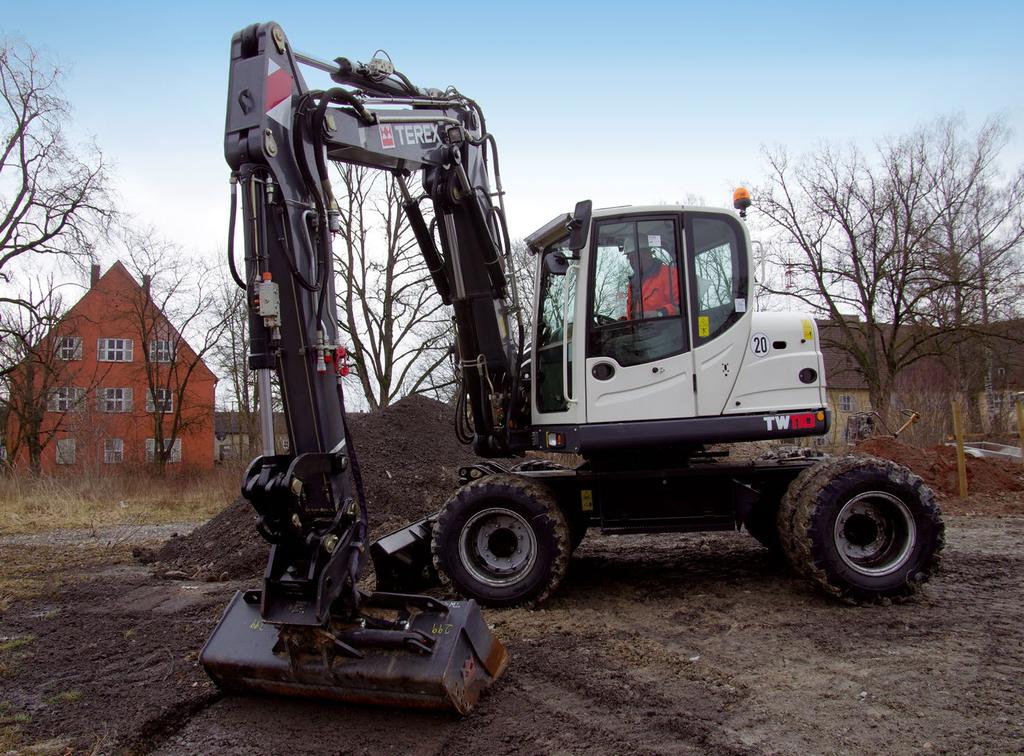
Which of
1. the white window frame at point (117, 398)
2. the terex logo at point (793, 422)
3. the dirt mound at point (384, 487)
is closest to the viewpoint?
the terex logo at point (793, 422)

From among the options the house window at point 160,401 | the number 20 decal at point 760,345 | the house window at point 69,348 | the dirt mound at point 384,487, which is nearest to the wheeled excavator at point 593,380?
the number 20 decal at point 760,345

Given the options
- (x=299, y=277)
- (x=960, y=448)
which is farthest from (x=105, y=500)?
(x=960, y=448)

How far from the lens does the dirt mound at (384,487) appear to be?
836cm

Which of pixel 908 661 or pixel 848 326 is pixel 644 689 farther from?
pixel 848 326

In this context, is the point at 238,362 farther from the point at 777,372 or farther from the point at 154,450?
the point at 777,372

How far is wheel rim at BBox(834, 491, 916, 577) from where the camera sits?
213 inches

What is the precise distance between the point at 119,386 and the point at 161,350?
3187 millimetres

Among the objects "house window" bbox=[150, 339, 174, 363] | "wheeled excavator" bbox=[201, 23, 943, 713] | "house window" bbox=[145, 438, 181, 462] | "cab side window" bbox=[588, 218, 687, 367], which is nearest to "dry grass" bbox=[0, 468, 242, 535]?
"wheeled excavator" bbox=[201, 23, 943, 713]

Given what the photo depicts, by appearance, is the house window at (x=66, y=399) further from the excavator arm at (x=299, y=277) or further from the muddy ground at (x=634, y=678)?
the excavator arm at (x=299, y=277)

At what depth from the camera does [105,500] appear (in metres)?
16.6

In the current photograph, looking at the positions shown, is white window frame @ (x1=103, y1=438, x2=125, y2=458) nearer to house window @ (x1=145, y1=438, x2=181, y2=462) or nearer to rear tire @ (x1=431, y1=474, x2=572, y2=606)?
house window @ (x1=145, y1=438, x2=181, y2=462)

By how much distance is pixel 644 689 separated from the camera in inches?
154

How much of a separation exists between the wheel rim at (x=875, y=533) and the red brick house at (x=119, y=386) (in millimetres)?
25638

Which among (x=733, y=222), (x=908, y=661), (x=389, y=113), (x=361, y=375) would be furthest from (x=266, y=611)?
(x=361, y=375)
